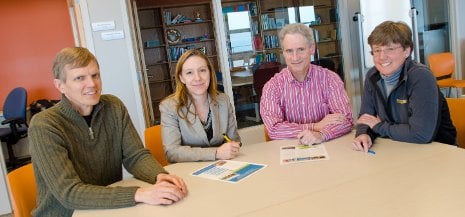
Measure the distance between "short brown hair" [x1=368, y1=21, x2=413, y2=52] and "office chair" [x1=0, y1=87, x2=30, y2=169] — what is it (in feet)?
14.6

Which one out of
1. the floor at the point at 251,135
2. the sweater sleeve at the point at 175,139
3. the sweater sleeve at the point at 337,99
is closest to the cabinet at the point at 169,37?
the floor at the point at 251,135

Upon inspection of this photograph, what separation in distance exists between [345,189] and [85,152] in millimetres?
1086

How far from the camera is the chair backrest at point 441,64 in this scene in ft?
16.2

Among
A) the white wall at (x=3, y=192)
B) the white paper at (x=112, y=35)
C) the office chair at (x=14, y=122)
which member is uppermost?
the white paper at (x=112, y=35)

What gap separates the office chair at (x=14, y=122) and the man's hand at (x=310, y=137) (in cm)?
409

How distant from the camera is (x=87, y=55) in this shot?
5.42 ft

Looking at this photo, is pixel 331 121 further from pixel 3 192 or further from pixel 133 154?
pixel 3 192

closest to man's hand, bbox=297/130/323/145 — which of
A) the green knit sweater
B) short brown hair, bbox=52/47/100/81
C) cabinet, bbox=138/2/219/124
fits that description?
the green knit sweater

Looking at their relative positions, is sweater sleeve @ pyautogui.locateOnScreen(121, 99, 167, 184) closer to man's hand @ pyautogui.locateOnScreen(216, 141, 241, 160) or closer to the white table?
the white table

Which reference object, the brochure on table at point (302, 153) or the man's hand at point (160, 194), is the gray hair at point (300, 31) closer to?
the brochure on table at point (302, 153)

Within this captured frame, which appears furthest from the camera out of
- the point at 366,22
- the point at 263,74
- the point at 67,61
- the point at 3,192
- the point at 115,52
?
the point at 263,74

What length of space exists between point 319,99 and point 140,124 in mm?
2105

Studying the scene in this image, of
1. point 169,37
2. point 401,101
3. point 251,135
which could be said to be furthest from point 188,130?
point 169,37

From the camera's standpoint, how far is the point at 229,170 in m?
1.69
